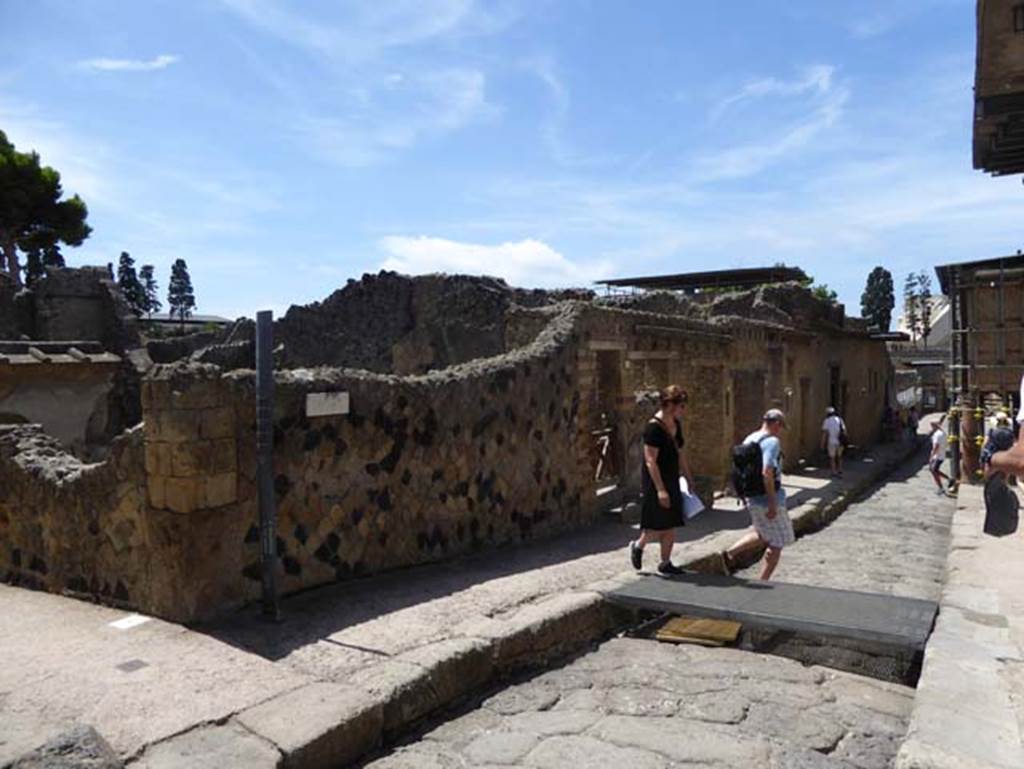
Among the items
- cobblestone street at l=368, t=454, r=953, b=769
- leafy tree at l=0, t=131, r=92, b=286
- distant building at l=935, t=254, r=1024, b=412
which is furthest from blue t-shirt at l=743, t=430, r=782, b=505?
leafy tree at l=0, t=131, r=92, b=286

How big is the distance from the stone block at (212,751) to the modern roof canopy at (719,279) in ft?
91.7

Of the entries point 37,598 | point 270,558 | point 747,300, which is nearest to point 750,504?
point 270,558

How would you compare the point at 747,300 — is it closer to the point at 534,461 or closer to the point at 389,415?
the point at 534,461

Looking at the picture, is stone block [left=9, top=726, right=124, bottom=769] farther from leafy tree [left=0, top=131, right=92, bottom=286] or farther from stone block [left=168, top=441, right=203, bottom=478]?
leafy tree [left=0, top=131, right=92, bottom=286]

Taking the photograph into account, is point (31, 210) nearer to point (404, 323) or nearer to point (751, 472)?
point (404, 323)

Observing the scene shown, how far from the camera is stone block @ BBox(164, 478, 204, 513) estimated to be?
4.67m

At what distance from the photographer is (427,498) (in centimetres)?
646

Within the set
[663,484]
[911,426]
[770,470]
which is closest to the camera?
[770,470]

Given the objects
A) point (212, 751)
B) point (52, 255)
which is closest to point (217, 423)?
point (212, 751)

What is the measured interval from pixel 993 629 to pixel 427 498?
3940 millimetres

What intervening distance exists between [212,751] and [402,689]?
96 cm

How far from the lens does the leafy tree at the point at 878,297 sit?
68.9 meters

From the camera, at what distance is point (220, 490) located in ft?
15.9

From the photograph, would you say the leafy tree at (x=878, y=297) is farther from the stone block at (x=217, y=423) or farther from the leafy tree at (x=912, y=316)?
the stone block at (x=217, y=423)
